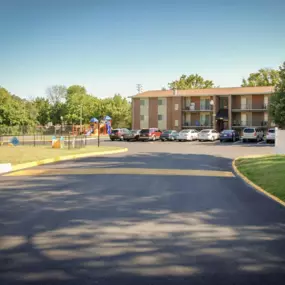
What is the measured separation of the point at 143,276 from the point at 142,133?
46.6 metres

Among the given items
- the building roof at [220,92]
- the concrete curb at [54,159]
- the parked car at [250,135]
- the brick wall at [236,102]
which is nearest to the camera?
the concrete curb at [54,159]

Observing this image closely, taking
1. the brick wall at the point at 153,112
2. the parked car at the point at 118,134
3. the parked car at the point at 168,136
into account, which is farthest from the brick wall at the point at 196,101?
the parked car at the point at 118,134

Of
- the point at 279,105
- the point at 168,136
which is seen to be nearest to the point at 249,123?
the point at 168,136

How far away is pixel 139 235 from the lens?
6984 mm

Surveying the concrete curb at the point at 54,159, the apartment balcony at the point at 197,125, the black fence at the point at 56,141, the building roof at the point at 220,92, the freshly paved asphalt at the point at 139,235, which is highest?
the building roof at the point at 220,92

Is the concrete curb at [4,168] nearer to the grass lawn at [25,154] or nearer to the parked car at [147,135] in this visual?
the grass lawn at [25,154]

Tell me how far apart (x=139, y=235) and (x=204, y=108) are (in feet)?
199

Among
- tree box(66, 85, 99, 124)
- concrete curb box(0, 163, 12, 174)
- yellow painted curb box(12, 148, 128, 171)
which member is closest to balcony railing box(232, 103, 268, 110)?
yellow painted curb box(12, 148, 128, 171)

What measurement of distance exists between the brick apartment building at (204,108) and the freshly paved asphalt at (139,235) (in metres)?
52.8

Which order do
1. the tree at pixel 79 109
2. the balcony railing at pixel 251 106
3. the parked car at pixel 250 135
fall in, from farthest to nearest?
the tree at pixel 79 109 < the balcony railing at pixel 251 106 < the parked car at pixel 250 135

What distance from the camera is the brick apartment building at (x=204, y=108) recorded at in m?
63.3

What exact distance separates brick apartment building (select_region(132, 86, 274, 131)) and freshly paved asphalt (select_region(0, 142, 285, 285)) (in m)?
52.8

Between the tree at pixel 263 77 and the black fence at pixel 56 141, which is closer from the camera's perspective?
the black fence at pixel 56 141

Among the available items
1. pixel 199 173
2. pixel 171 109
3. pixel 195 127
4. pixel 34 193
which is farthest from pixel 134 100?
pixel 34 193
